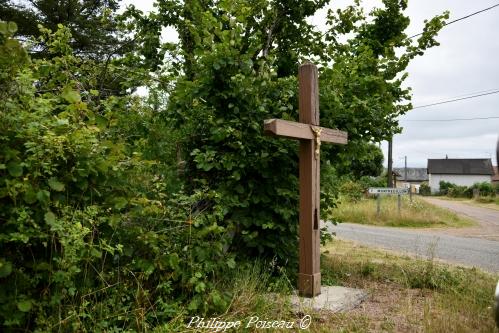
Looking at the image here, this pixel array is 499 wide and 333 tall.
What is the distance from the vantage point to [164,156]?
490cm

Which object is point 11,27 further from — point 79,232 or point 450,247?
point 450,247

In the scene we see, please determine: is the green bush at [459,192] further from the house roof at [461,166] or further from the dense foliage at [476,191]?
the house roof at [461,166]

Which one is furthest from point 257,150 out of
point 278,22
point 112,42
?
point 112,42

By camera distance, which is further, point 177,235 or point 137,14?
point 137,14

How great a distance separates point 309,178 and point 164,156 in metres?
1.63

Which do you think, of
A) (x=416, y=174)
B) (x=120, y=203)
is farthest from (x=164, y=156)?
(x=416, y=174)

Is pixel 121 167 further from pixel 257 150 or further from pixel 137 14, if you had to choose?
pixel 137 14

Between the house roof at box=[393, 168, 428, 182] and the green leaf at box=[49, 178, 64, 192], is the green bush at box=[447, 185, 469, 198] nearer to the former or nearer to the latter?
the house roof at box=[393, 168, 428, 182]

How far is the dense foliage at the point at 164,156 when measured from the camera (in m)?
2.71

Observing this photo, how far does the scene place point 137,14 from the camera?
827 centimetres

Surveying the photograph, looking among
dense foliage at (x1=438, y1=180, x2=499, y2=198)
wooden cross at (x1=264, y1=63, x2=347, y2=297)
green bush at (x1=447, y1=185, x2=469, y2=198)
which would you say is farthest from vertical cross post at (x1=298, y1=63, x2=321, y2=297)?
green bush at (x1=447, y1=185, x2=469, y2=198)

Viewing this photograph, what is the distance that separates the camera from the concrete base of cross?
12.6 feet

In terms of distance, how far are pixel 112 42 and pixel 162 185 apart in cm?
1484

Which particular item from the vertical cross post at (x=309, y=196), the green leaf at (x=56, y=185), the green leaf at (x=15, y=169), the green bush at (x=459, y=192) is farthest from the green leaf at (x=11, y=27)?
the green bush at (x=459, y=192)
